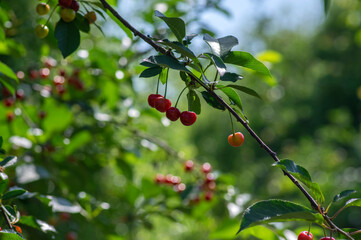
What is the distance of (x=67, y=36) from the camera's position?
753 mm

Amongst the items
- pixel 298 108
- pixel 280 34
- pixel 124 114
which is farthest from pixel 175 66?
pixel 280 34

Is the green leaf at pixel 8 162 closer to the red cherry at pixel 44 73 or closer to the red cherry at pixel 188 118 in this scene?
the red cherry at pixel 188 118

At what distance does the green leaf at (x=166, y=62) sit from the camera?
55cm

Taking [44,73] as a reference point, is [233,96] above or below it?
below

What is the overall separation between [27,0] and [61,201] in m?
1.52

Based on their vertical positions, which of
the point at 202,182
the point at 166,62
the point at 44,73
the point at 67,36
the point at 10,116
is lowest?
the point at 166,62

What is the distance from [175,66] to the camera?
556 millimetres

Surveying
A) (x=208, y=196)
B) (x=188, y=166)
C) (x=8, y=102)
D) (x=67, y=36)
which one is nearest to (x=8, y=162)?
(x=67, y=36)

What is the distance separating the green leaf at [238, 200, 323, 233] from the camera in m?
0.52

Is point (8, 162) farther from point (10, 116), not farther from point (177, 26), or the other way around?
point (10, 116)

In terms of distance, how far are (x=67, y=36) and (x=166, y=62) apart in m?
0.27

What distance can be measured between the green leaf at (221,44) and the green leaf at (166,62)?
0.18 feet

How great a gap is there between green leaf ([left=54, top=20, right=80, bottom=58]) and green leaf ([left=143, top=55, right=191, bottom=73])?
239mm

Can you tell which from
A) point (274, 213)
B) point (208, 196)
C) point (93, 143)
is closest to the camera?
point (274, 213)
